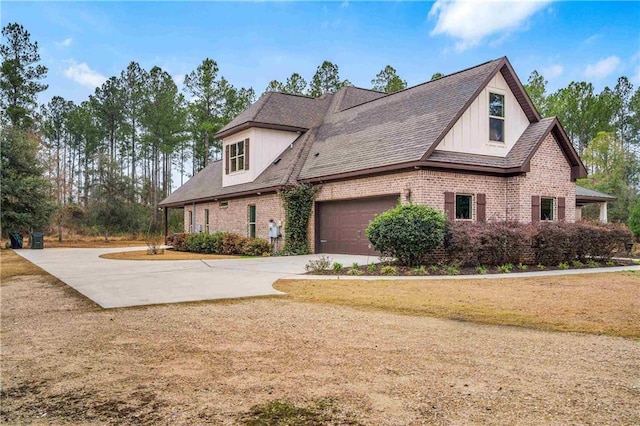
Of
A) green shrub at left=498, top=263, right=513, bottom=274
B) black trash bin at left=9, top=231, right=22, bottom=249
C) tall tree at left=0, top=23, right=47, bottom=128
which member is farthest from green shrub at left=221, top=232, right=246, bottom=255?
tall tree at left=0, top=23, right=47, bottom=128

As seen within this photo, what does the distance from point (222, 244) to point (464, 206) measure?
11153 mm

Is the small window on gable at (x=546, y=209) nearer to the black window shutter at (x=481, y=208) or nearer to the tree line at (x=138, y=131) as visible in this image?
the black window shutter at (x=481, y=208)

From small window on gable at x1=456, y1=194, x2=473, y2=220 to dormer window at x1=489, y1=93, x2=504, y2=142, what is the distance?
254cm

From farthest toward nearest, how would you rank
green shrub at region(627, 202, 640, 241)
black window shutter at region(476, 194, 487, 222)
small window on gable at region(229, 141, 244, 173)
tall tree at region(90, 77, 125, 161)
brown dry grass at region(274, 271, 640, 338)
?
tall tree at region(90, 77, 125, 161) → green shrub at region(627, 202, 640, 241) → small window on gable at region(229, 141, 244, 173) → black window shutter at region(476, 194, 487, 222) → brown dry grass at region(274, 271, 640, 338)

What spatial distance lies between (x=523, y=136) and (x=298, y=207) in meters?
8.91

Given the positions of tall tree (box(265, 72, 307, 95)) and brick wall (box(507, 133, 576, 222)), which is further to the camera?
tall tree (box(265, 72, 307, 95))

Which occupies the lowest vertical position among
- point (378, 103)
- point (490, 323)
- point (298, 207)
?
point (490, 323)

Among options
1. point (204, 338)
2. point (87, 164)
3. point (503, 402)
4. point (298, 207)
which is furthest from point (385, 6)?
point (87, 164)

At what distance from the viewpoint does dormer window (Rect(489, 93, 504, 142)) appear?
676 inches

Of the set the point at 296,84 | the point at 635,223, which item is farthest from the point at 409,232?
the point at 296,84

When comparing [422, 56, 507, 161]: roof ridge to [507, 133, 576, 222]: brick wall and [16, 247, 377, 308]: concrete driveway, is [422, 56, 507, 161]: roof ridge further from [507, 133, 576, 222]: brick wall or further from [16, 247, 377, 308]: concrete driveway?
[16, 247, 377, 308]: concrete driveway

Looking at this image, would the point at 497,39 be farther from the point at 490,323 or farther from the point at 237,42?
the point at 490,323

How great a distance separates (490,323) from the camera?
660cm

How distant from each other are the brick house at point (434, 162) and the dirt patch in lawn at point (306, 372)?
31.4ft
